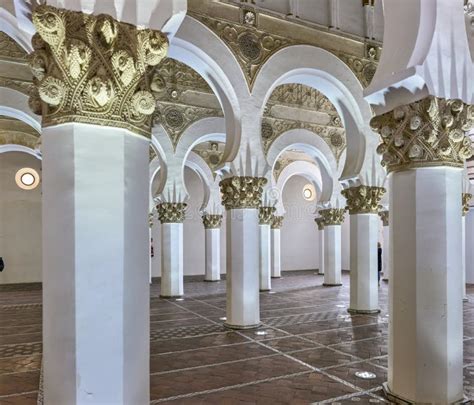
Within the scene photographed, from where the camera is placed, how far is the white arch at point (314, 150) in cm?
1221

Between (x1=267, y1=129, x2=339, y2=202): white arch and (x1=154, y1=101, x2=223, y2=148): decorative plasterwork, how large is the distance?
2.27 metres

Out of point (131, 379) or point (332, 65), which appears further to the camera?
point (332, 65)

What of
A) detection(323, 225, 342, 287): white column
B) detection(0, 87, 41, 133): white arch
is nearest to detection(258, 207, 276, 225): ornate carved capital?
detection(323, 225, 342, 287): white column

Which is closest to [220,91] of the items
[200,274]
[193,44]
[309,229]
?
[193,44]

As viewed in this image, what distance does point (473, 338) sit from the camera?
693cm

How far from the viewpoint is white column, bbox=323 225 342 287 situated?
14.1 m

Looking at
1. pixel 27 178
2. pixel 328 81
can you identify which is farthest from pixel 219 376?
pixel 27 178

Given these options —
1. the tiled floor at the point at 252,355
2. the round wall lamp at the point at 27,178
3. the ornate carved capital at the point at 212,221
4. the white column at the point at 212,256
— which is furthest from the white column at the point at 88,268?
the round wall lamp at the point at 27,178

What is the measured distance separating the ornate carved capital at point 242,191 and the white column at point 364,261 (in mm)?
2491

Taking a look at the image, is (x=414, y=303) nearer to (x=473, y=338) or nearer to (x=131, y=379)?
(x=131, y=379)

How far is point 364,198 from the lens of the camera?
868cm

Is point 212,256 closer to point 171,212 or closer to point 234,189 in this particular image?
point 171,212

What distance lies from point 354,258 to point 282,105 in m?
5.17

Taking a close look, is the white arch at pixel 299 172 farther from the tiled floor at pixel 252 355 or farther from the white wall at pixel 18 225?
the white wall at pixel 18 225
